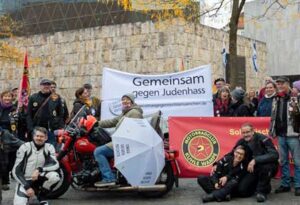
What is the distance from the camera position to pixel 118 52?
28.9m

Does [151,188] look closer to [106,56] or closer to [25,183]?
[25,183]

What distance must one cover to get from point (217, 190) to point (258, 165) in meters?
0.76

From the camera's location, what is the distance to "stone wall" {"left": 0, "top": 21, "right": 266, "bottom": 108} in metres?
26.7

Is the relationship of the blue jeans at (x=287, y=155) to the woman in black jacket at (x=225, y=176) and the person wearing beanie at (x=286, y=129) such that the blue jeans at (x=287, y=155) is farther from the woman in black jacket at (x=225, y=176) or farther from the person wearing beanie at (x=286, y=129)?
the woman in black jacket at (x=225, y=176)

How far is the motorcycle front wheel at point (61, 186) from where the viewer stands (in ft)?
26.2

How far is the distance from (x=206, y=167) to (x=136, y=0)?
7.45m

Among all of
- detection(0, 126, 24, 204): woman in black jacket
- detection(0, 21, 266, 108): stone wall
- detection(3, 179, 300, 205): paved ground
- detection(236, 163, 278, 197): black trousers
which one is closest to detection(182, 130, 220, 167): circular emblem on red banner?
detection(3, 179, 300, 205): paved ground

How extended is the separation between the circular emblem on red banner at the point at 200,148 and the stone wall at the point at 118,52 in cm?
1682

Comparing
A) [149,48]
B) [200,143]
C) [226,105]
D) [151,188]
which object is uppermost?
[149,48]

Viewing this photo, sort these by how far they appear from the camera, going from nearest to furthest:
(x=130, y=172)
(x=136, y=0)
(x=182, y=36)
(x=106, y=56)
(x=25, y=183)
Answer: (x=25, y=183) → (x=130, y=172) → (x=136, y=0) → (x=182, y=36) → (x=106, y=56)

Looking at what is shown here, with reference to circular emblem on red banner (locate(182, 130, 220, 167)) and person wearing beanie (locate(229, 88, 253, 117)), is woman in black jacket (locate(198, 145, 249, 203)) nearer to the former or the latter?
circular emblem on red banner (locate(182, 130, 220, 167))

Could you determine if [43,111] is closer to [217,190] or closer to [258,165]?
[217,190]

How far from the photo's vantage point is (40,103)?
Result: 30.9ft

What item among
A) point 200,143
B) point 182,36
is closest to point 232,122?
point 200,143
